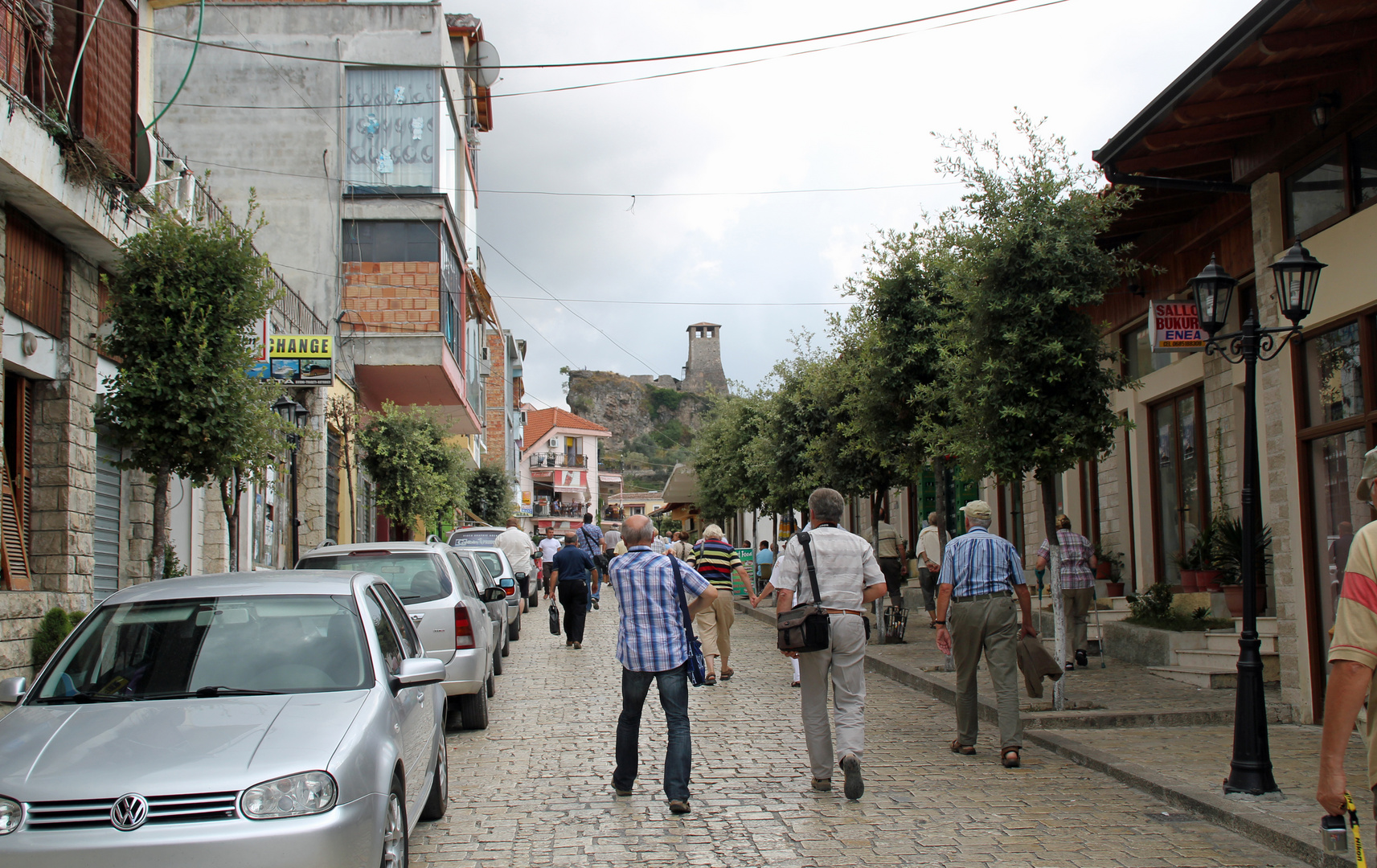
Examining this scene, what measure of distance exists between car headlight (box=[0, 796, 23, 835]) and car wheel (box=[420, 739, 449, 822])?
2611 mm

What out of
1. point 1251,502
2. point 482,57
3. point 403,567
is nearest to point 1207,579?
point 1251,502

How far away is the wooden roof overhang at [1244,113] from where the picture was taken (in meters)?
8.05

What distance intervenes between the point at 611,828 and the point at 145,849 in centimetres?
302

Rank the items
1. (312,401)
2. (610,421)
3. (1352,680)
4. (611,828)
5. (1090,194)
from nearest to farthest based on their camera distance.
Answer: (1352,680)
(611,828)
(1090,194)
(312,401)
(610,421)

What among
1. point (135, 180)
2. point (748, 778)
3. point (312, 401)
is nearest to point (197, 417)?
point (135, 180)

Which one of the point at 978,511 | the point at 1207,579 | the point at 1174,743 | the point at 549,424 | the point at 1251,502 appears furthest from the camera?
the point at 549,424

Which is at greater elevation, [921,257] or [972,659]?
[921,257]

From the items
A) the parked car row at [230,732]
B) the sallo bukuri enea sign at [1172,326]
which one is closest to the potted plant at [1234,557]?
the sallo bukuri enea sign at [1172,326]

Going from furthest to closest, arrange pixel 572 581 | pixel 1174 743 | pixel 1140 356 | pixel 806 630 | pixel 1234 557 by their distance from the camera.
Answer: pixel 572 581 → pixel 1140 356 → pixel 1234 557 → pixel 1174 743 → pixel 806 630

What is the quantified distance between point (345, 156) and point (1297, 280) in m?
23.2

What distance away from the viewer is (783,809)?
22.6ft

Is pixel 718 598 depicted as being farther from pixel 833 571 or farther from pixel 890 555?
pixel 833 571

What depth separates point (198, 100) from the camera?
26.9m

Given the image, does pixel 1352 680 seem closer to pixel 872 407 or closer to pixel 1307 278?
pixel 1307 278
